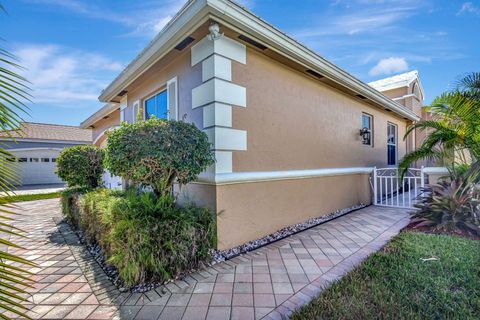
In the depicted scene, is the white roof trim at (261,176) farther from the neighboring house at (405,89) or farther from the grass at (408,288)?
the neighboring house at (405,89)

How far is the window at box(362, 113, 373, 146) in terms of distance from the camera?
28.6ft

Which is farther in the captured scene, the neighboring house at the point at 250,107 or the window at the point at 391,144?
the window at the point at 391,144

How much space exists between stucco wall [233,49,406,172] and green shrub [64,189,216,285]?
132 cm

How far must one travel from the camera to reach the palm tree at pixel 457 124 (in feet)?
17.8

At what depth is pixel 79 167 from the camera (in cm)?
720

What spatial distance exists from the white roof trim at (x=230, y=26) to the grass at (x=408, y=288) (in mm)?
4024

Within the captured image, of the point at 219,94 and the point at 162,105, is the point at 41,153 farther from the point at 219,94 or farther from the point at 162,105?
the point at 219,94

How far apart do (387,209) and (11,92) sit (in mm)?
8454

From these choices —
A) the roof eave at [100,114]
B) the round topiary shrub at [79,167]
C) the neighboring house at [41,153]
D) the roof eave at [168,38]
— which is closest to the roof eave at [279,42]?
the roof eave at [168,38]

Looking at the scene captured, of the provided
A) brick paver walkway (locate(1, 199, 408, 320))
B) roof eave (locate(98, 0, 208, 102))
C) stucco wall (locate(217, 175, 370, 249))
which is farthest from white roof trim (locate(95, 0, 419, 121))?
brick paver walkway (locate(1, 199, 408, 320))

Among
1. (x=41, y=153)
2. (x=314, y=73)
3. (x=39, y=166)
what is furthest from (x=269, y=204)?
(x=39, y=166)

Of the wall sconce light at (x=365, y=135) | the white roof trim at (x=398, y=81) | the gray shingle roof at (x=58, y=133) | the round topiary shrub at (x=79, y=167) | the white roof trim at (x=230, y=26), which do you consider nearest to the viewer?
the white roof trim at (x=230, y=26)

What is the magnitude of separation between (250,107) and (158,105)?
2.78 metres

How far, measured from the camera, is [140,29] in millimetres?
5832
